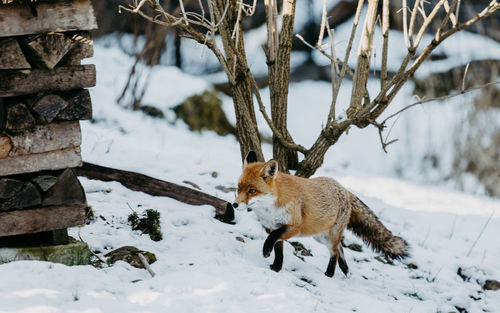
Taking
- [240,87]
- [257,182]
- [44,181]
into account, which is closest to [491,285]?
[257,182]

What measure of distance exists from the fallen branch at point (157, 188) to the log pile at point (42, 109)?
172 cm

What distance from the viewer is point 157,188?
620cm

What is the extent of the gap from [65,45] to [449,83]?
530 inches

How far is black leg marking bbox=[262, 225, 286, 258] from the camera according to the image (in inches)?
199

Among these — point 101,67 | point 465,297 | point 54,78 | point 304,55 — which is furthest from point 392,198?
point 304,55

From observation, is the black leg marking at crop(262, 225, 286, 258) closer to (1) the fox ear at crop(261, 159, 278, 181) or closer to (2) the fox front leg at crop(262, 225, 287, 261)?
(2) the fox front leg at crop(262, 225, 287, 261)

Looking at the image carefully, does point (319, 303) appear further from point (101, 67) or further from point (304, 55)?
point (304, 55)

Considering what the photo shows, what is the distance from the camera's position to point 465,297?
564 centimetres

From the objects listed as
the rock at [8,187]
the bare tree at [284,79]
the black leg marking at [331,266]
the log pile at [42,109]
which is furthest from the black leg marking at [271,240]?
the rock at [8,187]

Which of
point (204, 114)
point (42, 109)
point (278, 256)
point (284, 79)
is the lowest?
point (278, 256)

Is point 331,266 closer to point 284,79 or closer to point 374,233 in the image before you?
point 374,233

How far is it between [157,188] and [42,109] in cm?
218

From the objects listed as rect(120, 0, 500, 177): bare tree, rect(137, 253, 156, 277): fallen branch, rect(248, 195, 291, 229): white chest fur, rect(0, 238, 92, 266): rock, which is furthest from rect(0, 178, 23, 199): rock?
rect(120, 0, 500, 177): bare tree

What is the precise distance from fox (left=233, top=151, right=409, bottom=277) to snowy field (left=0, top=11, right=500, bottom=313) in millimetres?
270
